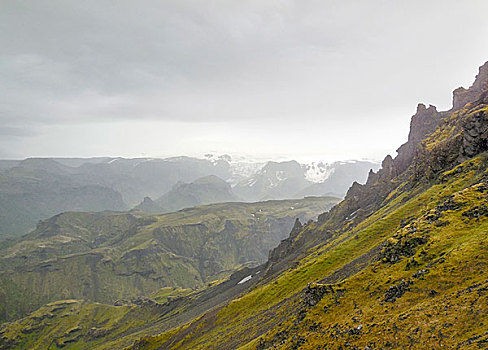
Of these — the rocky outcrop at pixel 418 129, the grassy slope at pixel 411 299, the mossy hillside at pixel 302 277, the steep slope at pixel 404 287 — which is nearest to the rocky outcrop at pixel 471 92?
the rocky outcrop at pixel 418 129

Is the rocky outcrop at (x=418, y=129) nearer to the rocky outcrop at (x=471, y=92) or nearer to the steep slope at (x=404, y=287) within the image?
the rocky outcrop at (x=471, y=92)

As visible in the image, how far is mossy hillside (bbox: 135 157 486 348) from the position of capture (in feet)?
243

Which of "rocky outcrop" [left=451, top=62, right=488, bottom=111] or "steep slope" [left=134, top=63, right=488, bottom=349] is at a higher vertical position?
"rocky outcrop" [left=451, top=62, right=488, bottom=111]

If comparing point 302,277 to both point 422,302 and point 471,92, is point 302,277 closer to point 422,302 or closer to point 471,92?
point 422,302

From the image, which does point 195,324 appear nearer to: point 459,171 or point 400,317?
point 400,317

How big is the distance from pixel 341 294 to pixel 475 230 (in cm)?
2482

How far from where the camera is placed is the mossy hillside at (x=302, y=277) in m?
74.2

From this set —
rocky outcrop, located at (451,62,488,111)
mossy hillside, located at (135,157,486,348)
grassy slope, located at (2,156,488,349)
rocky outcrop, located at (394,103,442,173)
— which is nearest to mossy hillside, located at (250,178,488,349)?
grassy slope, located at (2,156,488,349)

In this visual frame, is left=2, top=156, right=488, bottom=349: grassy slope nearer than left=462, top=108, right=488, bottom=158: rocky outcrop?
Yes

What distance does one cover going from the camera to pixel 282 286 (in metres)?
96.8

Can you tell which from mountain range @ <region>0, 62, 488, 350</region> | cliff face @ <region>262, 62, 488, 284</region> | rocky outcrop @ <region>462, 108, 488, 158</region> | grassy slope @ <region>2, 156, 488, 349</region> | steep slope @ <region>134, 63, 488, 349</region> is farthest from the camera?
cliff face @ <region>262, 62, 488, 284</region>

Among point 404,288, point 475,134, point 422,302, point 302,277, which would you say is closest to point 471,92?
point 475,134

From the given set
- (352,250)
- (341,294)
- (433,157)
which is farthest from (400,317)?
(433,157)

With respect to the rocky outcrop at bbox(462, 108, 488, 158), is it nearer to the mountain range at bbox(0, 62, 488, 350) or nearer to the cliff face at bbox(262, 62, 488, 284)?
the cliff face at bbox(262, 62, 488, 284)
